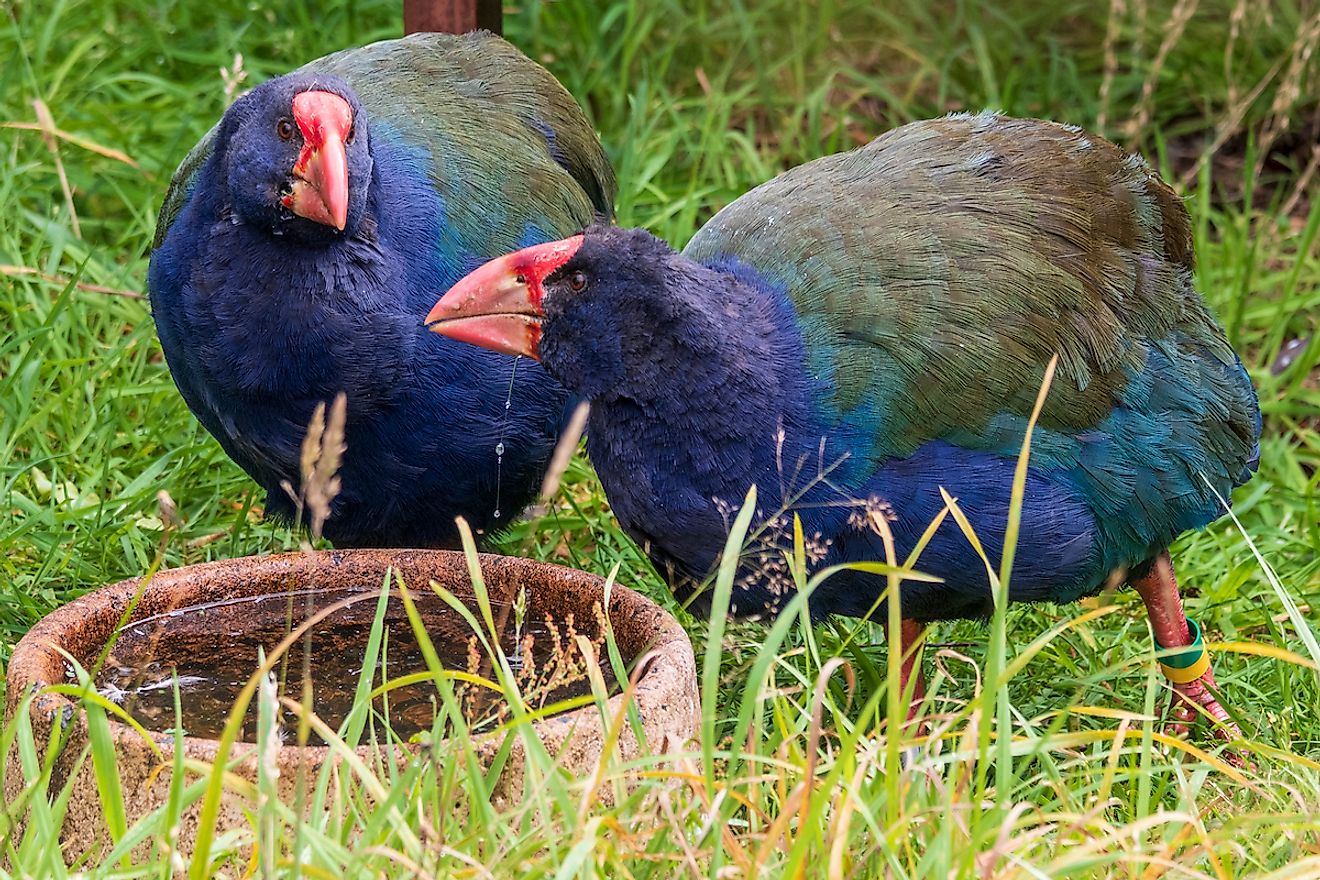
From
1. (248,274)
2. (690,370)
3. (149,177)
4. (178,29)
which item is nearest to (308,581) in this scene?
(248,274)

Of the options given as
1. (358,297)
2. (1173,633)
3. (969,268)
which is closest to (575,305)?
(358,297)

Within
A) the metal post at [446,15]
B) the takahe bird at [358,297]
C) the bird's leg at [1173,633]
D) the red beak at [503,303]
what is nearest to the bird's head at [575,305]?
the red beak at [503,303]

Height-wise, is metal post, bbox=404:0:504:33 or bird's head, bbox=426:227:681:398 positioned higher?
metal post, bbox=404:0:504:33

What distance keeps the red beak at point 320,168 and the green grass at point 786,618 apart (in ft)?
2.75

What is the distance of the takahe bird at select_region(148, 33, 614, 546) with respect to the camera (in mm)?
2729

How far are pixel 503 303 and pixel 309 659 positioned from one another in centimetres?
57

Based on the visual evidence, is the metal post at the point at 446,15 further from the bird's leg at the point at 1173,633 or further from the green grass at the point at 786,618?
the bird's leg at the point at 1173,633

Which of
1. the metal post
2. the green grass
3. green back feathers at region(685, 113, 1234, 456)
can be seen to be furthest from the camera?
the metal post

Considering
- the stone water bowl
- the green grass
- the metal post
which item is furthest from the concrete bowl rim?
the metal post

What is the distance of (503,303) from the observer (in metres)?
2.51

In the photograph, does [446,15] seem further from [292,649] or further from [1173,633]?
[1173,633]

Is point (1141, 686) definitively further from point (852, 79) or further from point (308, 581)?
point (852, 79)

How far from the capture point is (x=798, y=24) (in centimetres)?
506

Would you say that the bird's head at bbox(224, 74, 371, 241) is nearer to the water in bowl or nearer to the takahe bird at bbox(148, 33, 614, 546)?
the takahe bird at bbox(148, 33, 614, 546)
